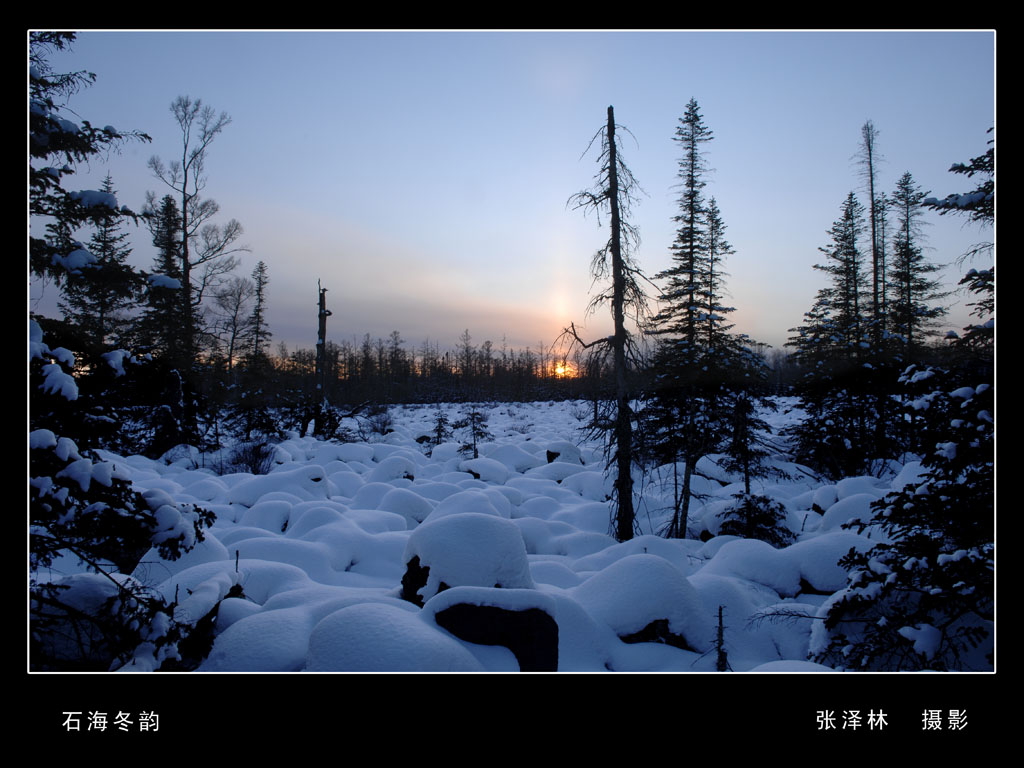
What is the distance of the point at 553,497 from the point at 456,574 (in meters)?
8.39

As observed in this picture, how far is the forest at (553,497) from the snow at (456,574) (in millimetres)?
38

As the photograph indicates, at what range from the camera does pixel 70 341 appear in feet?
11.1

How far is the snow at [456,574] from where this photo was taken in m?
3.75

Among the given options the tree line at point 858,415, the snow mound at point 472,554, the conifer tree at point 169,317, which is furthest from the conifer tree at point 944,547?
the conifer tree at point 169,317

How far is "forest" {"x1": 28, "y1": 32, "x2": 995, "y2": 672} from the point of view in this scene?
3.47 metres

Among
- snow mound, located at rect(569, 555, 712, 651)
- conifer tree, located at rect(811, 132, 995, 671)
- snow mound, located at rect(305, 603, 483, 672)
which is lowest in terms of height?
snow mound, located at rect(569, 555, 712, 651)

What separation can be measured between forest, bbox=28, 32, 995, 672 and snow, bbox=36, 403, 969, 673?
0.13 feet

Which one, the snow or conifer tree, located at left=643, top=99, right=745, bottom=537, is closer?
the snow

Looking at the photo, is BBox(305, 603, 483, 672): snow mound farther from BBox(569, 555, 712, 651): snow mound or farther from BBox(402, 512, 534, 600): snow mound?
BBox(569, 555, 712, 651): snow mound

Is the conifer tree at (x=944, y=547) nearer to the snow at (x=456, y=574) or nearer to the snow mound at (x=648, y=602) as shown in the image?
the snow at (x=456, y=574)

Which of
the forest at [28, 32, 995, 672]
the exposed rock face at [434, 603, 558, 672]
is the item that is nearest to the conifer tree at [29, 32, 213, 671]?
the forest at [28, 32, 995, 672]
